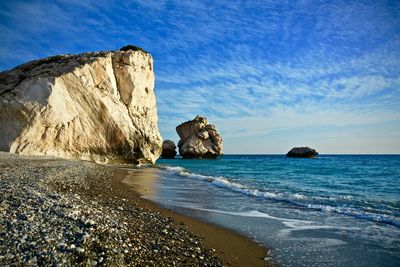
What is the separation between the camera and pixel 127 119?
110 ft

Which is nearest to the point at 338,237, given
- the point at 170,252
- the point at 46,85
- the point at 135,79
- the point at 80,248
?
the point at 170,252

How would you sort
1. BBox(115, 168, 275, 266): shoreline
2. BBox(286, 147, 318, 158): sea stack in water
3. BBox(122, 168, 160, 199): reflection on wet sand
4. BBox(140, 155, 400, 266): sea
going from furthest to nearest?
BBox(286, 147, 318, 158): sea stack in water
BBox(122, 168, 160, 199): reflection on wet sand
BBox(140, 155, 400, 266): sea
BBox(115, 168, 275, 266): shoreline

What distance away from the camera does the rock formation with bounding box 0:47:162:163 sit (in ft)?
82.1

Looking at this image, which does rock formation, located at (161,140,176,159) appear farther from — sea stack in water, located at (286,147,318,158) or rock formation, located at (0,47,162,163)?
rock formation, located at (0,47,162,163)

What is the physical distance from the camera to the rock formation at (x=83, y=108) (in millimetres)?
25016

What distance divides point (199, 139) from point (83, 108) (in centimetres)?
5305

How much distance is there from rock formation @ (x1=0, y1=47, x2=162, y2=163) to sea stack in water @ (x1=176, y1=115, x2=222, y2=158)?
40.7 m

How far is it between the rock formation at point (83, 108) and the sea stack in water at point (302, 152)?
69.5 meters

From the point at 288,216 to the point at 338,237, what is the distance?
7.64ft

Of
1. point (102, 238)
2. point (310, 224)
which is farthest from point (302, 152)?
point (102, 238)

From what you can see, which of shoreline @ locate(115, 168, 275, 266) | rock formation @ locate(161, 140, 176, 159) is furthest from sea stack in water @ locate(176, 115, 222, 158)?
shoreline @ locate(115, 168, 275, 266)

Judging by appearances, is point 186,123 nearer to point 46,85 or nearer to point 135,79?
point 135,79

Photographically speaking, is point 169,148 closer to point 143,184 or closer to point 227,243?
point 143,184

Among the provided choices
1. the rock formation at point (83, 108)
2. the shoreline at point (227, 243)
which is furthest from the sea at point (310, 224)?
the rock formation at point (83, 108)
